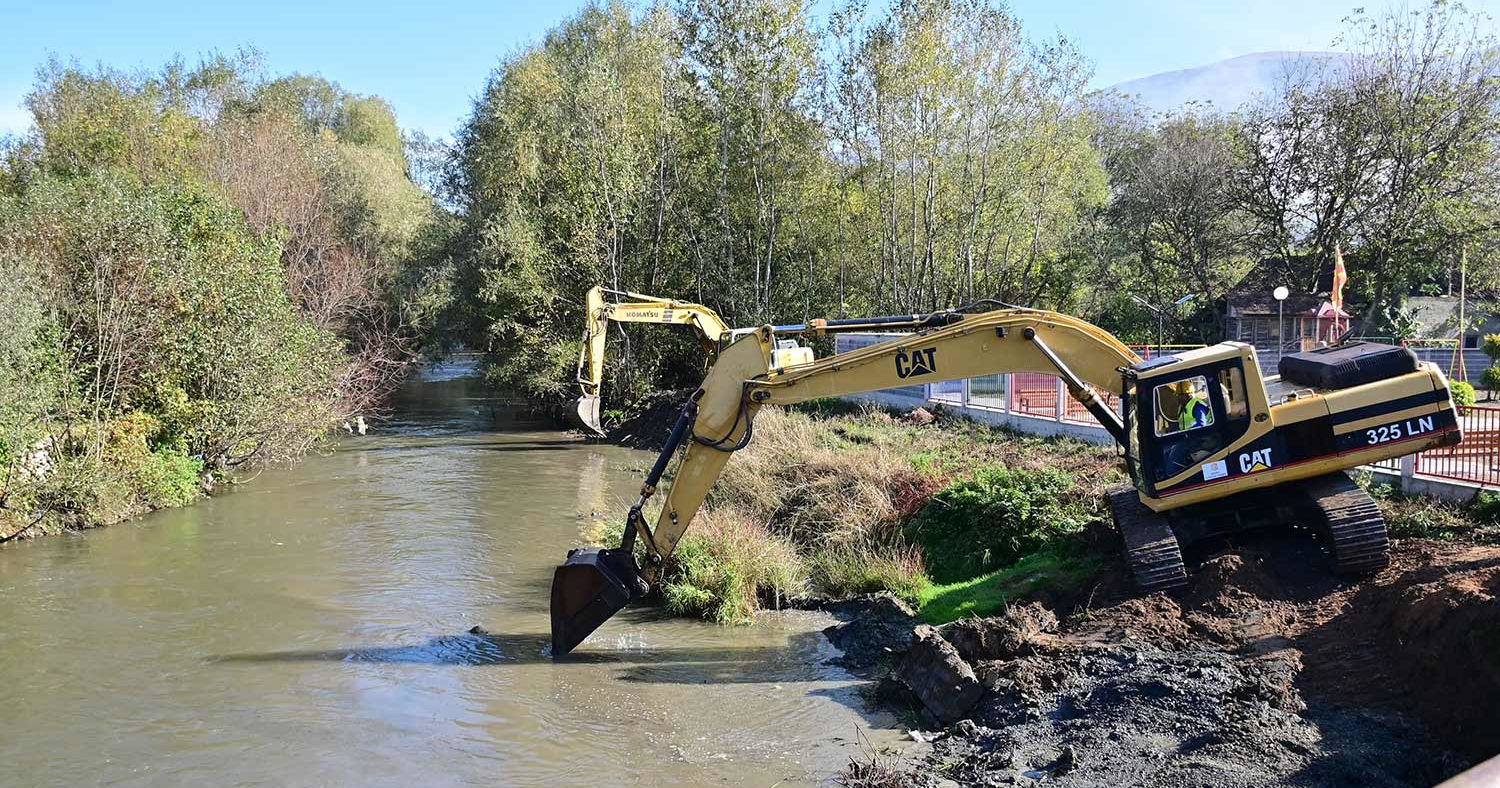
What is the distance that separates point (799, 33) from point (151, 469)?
837 inches

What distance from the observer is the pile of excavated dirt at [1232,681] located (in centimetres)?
711

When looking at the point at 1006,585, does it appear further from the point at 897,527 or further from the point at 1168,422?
the point at 897,527

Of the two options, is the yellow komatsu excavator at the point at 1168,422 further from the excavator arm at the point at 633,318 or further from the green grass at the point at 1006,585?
the excavator arm at the point at 633,318

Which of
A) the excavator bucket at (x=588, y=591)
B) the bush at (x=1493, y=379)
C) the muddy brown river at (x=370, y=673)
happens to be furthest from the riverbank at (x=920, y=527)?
the bush at (x=1493, y=379)

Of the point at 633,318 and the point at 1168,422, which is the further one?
the point at 633,318

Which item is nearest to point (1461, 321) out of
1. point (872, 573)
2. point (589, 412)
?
point (872, 573)

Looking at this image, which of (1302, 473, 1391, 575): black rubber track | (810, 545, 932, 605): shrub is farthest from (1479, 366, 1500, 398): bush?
(810, 545, 932, 605): shrub

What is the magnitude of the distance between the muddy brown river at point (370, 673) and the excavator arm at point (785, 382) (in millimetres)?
988

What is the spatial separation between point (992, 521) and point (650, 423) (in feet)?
58.0

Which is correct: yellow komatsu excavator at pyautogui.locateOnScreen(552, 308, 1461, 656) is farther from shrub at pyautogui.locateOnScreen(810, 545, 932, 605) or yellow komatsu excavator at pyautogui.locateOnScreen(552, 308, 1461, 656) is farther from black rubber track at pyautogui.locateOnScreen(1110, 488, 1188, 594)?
shrub at pyautogui.locateOnScreen(810, 545, 932, 605)

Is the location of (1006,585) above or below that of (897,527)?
below

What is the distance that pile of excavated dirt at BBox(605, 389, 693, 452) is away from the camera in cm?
2891

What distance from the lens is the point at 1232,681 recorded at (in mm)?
8211

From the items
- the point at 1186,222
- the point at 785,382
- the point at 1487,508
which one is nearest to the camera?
the point at 785,382
